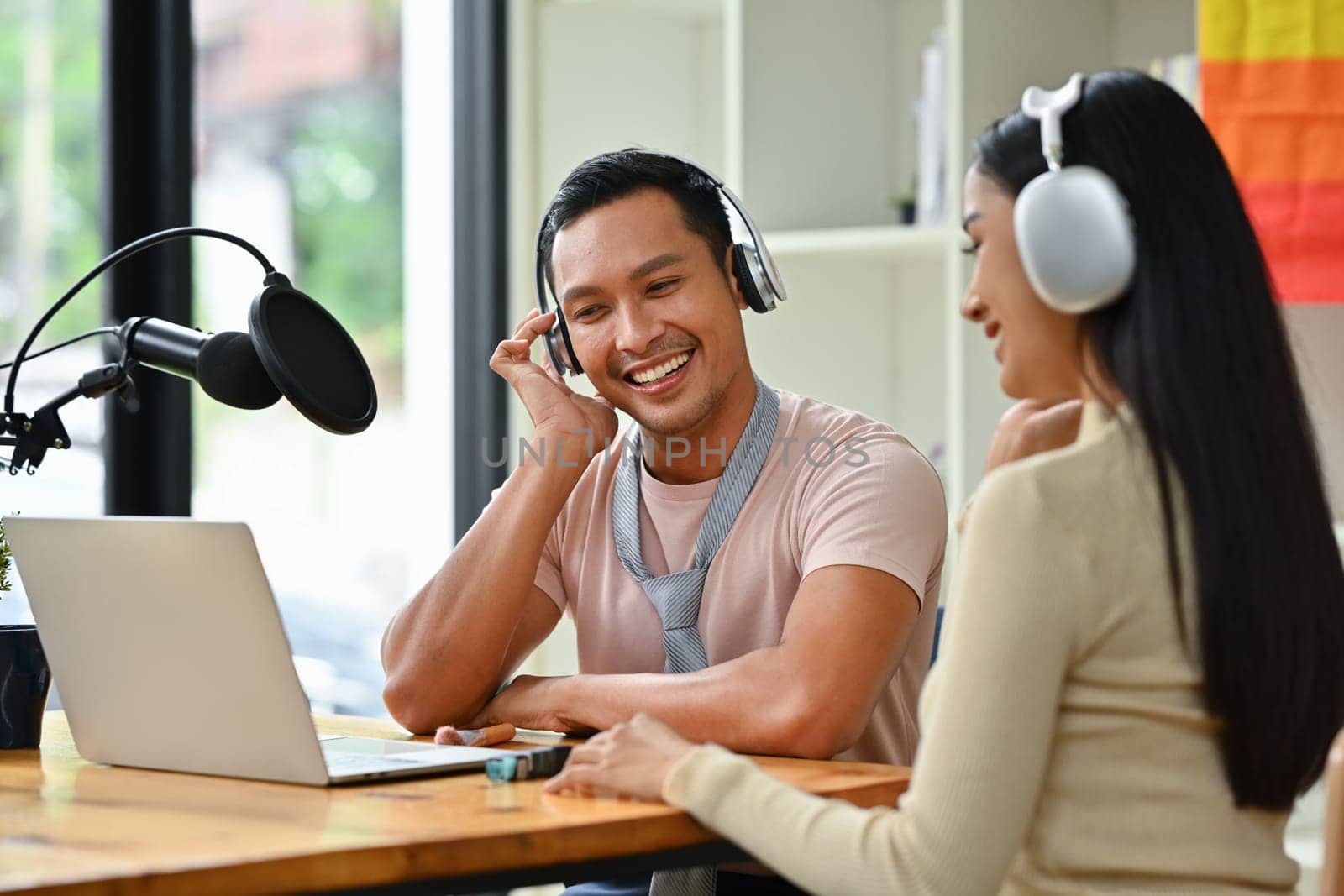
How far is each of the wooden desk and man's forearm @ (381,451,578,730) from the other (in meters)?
0.36

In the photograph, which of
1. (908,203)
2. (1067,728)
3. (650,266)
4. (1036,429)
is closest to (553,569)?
(650,266)

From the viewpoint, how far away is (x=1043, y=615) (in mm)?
1079

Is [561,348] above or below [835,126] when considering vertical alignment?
below

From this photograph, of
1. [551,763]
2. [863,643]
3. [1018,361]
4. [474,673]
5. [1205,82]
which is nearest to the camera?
[1018,361]

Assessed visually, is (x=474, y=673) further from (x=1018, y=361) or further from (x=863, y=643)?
(x=1018, y=361)

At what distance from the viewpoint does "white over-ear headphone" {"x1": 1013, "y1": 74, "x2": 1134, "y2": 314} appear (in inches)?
43.5

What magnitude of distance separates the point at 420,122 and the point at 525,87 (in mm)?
280

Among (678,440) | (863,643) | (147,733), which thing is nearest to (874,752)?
(863,643)

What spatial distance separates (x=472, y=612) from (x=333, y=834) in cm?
67

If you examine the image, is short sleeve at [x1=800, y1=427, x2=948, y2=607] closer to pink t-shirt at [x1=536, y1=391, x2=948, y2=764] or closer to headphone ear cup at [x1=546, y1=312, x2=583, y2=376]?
pink t-shirt at [x1=536, y1=391, x2=948, y2=764]

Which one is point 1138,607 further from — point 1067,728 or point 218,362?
point 218,362

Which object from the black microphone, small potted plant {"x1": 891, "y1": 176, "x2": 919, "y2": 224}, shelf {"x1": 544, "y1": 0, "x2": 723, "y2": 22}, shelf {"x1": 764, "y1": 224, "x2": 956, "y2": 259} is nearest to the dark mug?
the black microphone

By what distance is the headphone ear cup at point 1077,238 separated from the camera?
3.62 feet

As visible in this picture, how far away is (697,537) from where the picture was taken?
1.85 m
